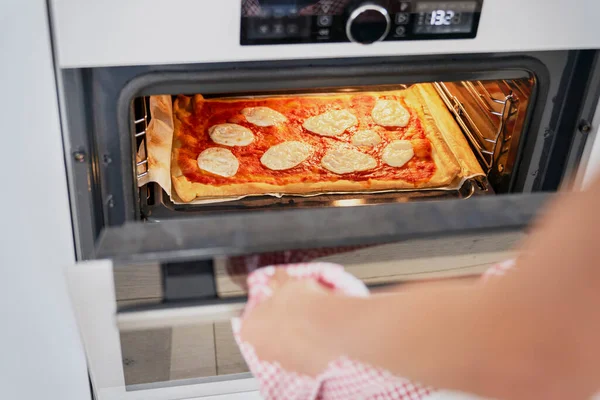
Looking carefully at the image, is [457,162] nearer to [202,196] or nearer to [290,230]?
[202,196]

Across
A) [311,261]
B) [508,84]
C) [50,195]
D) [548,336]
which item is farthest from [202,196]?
[548,336]

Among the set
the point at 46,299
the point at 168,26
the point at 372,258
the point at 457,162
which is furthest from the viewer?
the point at 457,162

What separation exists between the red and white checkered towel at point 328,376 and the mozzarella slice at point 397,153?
29.6 inches

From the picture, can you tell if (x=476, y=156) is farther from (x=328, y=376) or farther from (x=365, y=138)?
(x=328, y=376)

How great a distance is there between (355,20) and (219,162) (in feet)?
1.67

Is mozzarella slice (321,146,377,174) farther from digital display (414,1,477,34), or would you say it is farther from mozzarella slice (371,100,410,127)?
digital display (414,1,477,34)

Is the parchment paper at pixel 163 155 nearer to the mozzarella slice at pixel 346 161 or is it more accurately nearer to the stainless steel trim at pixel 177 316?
the mozzarella slice at pixel 346 161

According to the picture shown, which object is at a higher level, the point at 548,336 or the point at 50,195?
the point at 548,336

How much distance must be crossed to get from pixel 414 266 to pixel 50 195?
59cm

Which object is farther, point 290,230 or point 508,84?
point 508,84

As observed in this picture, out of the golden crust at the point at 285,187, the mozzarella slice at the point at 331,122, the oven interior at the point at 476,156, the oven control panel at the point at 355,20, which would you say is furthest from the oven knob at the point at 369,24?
the mozzarella slice at the point at 331,122

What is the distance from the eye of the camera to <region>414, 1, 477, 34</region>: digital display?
1036 millimetres

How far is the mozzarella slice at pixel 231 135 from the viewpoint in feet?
4.89

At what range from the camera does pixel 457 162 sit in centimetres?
143
